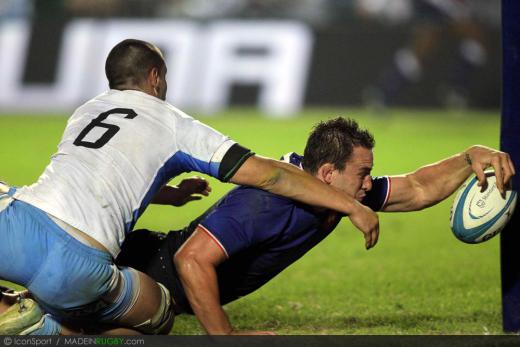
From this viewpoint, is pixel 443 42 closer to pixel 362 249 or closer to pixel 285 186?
pixel 362 249

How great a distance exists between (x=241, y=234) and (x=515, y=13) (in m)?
1.86

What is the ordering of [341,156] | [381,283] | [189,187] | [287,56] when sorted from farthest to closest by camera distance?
1. [287,56]
2. [381,283]
3. [189,187]
4. [341,156]

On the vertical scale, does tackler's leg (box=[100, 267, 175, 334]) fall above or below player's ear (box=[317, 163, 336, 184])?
below

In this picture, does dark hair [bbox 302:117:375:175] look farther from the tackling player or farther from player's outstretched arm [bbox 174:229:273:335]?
player's outstretched arm [bbox 174:229:273:335]

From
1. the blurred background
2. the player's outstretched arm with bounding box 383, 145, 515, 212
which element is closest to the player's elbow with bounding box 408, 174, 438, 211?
the player's outstretched arm with bounding box 383, 145, 515, 212

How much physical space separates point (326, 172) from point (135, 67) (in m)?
1.08

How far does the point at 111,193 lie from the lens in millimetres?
4109

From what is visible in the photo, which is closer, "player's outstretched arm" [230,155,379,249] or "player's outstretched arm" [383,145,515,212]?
"player's outstretched arm" [230,155,379,249]

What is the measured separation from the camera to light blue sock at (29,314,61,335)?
14.5 feet

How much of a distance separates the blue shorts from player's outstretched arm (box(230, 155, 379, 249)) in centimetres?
A: 76

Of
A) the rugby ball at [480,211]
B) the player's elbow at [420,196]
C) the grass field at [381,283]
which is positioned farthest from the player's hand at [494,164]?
the grass field at [381,283]

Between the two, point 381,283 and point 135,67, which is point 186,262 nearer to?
point 135,67

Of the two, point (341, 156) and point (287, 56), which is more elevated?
point (287, 56)

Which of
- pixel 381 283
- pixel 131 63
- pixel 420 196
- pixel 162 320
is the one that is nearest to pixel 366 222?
pixel 420 196
